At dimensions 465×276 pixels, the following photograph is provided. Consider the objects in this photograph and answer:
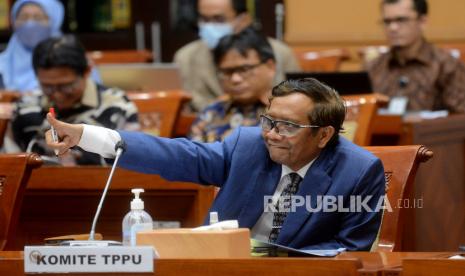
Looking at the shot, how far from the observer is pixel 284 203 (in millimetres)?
3396

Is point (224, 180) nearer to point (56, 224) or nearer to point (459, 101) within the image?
point (56, 224)

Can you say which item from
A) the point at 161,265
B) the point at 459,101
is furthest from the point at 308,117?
the point at 459,101

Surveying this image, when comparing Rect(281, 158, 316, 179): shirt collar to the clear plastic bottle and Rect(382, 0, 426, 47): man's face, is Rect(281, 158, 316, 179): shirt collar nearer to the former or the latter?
the clear plastic bottle

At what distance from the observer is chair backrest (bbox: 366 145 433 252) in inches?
141

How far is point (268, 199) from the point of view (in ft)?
11.3

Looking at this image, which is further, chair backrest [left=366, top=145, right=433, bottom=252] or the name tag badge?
the name tag badge

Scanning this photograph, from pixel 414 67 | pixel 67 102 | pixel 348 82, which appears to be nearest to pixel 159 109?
pixel 67 102

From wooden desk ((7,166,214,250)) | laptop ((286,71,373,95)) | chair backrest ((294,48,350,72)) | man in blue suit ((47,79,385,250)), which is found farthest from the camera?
chair backrest ((294,48,350,72))

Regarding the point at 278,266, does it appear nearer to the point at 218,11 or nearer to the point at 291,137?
the point at 291,137

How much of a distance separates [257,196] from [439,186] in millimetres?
1840

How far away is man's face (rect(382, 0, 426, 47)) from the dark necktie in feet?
11.8

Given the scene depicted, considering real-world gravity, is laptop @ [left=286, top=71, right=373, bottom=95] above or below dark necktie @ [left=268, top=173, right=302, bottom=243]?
below

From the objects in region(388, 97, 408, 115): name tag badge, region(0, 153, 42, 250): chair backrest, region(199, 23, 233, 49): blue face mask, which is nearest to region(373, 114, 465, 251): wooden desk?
region(388, 97, 408, 115): name tag badge

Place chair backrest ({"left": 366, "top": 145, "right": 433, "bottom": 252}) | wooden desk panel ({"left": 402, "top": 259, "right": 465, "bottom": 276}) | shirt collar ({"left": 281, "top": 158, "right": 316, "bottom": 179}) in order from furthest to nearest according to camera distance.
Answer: chair backrest ({"left": 366, "top": 145, "right": 433, "bottom": 252}) → shirt collar ({"left": 281, "top": 158, "right": 316, "bottom": 179}) → wooden desk panel ({"left": 402, "top": 259, "right": 465, "bottom": 276})
